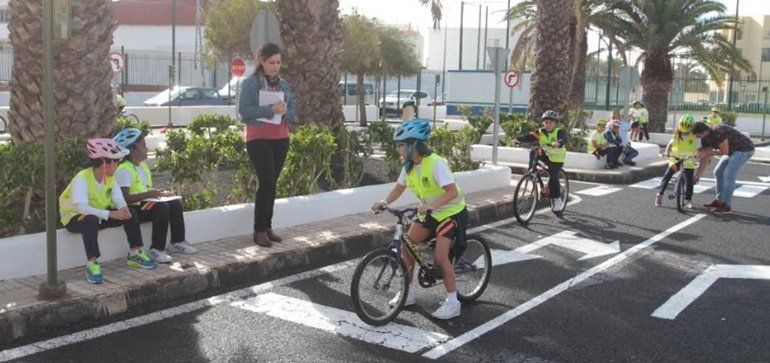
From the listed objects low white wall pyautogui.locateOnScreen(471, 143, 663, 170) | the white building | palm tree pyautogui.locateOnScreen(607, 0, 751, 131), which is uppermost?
the white building

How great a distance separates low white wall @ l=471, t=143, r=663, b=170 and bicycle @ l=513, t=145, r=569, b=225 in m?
3.57

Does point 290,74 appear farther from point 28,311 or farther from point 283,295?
point 28,311

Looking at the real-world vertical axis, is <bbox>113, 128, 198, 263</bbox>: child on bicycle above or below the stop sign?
below

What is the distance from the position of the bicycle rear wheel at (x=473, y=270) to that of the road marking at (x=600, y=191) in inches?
283

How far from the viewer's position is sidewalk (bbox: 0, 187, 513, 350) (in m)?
5.26

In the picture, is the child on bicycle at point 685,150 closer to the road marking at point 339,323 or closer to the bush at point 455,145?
the bush at point 455,145

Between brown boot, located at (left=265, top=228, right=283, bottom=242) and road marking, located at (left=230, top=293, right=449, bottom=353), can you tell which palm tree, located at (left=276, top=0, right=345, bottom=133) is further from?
road marking, located at (left=230, top=293, right=449, bottom=353)

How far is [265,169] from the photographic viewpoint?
7.21 m

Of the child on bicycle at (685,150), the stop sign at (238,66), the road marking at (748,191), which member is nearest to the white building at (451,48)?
the stop sign at (238,66)

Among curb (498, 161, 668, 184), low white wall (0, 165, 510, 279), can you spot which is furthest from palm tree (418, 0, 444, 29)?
low white wall (0, 165, 510, 279)

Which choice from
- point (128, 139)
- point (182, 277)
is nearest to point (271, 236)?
point (182, 277)

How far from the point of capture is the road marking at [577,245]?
27.5 feet

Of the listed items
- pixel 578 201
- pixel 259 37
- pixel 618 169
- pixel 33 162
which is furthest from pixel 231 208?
pixel 618 169

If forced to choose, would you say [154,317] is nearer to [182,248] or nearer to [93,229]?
[93,229]
